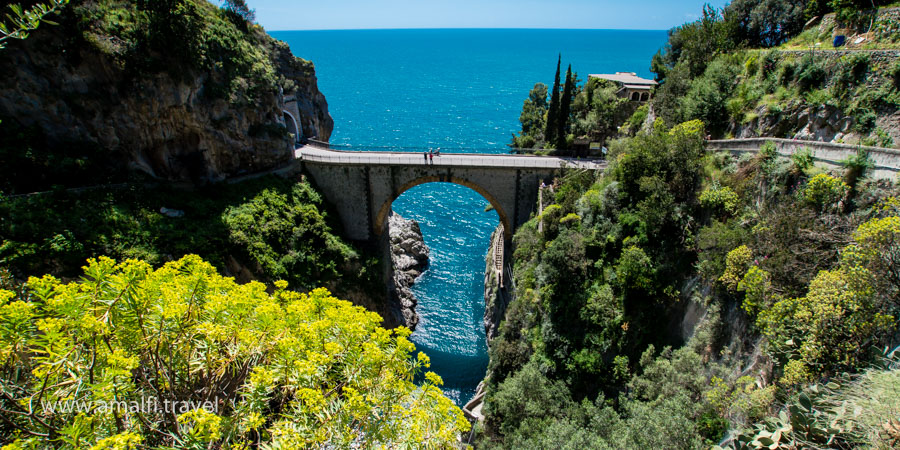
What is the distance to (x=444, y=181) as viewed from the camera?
4041cm

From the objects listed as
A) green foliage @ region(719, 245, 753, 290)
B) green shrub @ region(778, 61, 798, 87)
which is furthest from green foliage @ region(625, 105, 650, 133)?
green foliage @ region(719, 245, 753, 290)

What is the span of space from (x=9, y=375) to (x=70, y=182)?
2430cm

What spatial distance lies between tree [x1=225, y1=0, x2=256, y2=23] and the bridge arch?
77.3 feet

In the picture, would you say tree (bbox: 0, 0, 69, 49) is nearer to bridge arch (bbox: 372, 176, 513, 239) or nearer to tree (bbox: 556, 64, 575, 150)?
bridge arch (bbox: 372, 176, 513, 239)

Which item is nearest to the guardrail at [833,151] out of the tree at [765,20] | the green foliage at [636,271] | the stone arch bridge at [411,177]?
the green foliage at [636,271]

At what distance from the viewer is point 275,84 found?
39.8m

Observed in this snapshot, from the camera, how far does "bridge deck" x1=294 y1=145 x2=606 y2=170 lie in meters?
37.3

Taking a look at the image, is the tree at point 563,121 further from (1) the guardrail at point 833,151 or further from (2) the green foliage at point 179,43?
(2) the green foliage at point 179,43

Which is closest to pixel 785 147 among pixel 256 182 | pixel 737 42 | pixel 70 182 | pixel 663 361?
pixel 663 361

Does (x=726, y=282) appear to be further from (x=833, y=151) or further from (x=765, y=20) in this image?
(x=765, y=20)

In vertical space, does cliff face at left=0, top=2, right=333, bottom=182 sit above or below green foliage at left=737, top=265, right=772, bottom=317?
above

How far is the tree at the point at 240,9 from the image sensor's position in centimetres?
4059

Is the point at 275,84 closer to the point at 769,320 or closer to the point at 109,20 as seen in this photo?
the point at 109,20

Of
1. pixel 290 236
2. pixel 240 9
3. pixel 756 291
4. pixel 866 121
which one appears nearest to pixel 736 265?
pixel 756 291
